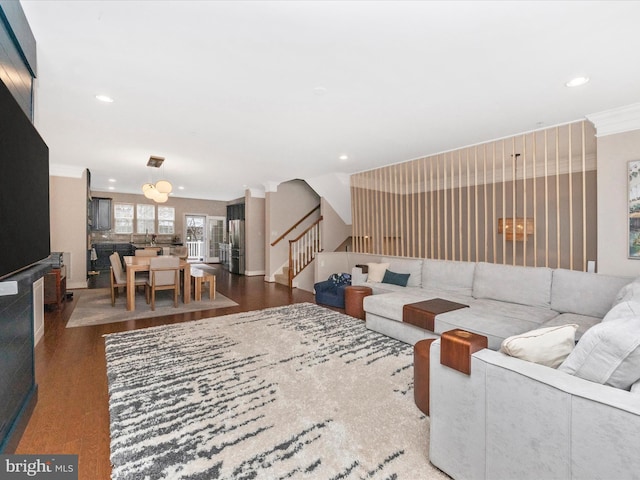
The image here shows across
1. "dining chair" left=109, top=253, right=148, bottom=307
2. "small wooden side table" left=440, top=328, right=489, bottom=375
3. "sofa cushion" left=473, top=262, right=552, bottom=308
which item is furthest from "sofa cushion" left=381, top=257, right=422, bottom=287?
"dining chair" left=109, top=253, right=148, bottom=307

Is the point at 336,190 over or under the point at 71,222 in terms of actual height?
over

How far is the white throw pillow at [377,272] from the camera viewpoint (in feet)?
16.3

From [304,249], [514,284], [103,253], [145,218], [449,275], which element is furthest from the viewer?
[145,218]

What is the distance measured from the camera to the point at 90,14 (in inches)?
72.7

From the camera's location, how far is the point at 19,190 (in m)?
1.57

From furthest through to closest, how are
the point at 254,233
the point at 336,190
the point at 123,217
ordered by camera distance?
the point at 123,217 < the point at 254,233 < the point at 336,190

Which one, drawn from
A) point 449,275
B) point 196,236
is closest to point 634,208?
point 449,275

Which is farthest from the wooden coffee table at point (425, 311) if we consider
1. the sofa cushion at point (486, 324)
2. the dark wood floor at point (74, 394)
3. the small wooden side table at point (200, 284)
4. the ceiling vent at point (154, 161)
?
the ceiling vent at point (154, 161)

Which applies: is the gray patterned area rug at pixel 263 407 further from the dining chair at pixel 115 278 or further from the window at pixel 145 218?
the window at pixel 145 218

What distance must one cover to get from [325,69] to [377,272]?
3.29 meters

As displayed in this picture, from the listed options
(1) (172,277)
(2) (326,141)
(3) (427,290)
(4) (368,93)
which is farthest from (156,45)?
(3) (427,290)

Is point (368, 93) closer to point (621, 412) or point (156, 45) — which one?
point (156, 45)

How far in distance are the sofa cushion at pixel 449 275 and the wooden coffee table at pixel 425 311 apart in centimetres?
80

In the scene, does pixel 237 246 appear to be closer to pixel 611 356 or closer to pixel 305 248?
pixel 305 248
